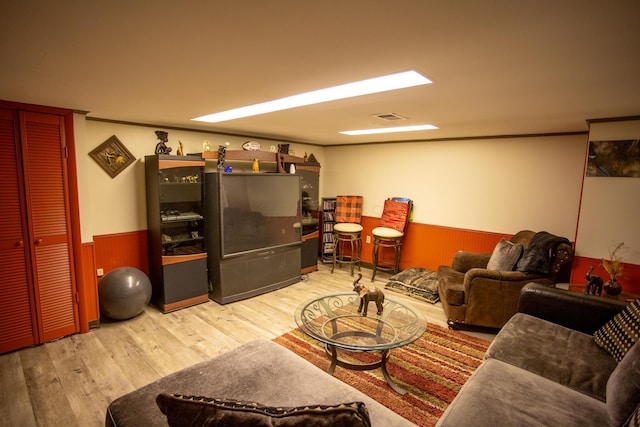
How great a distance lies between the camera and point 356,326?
2.73m

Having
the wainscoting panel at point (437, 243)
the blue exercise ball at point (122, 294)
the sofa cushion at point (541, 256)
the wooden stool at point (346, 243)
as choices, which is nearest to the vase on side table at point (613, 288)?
the sofa cushion at point (541, 256)

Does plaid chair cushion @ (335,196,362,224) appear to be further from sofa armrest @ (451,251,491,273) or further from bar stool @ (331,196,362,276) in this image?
sofa armrest @ (451,251,491,273)

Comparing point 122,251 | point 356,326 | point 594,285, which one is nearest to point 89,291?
point 122,251

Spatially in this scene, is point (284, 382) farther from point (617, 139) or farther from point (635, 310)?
point (617, 139)

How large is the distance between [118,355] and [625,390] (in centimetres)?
358

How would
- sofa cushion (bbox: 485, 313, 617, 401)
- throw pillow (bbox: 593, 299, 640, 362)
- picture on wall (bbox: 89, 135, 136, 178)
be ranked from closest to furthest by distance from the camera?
1. sofa cushion (bbox: 485, 313, 617, 401)
2. throw pillow (bbox: 593, 299, 640, 362)
3. picture on wall (bbox: 89, 135, 136, 178)

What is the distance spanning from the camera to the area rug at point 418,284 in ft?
13.7

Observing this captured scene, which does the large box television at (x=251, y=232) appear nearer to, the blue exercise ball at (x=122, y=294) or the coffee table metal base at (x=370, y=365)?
the blue exercise ball at (x=122, y=294)

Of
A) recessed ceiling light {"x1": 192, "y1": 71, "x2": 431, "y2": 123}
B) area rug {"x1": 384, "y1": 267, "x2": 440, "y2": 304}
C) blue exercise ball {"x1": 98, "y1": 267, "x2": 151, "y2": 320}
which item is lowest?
area rug {"x1": 384, "y1": 267, "x2": 440, "y2": 304}

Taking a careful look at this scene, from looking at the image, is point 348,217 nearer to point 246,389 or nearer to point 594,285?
point 594,285

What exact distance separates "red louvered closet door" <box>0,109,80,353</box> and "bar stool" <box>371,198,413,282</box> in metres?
3.89

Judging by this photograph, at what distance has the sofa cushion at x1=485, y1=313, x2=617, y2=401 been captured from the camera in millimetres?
1751

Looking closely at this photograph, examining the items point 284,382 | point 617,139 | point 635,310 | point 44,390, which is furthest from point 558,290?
point 44,390

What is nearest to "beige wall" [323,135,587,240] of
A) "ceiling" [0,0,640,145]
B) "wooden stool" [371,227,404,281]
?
"wooden stool" [371,227,404,281]
